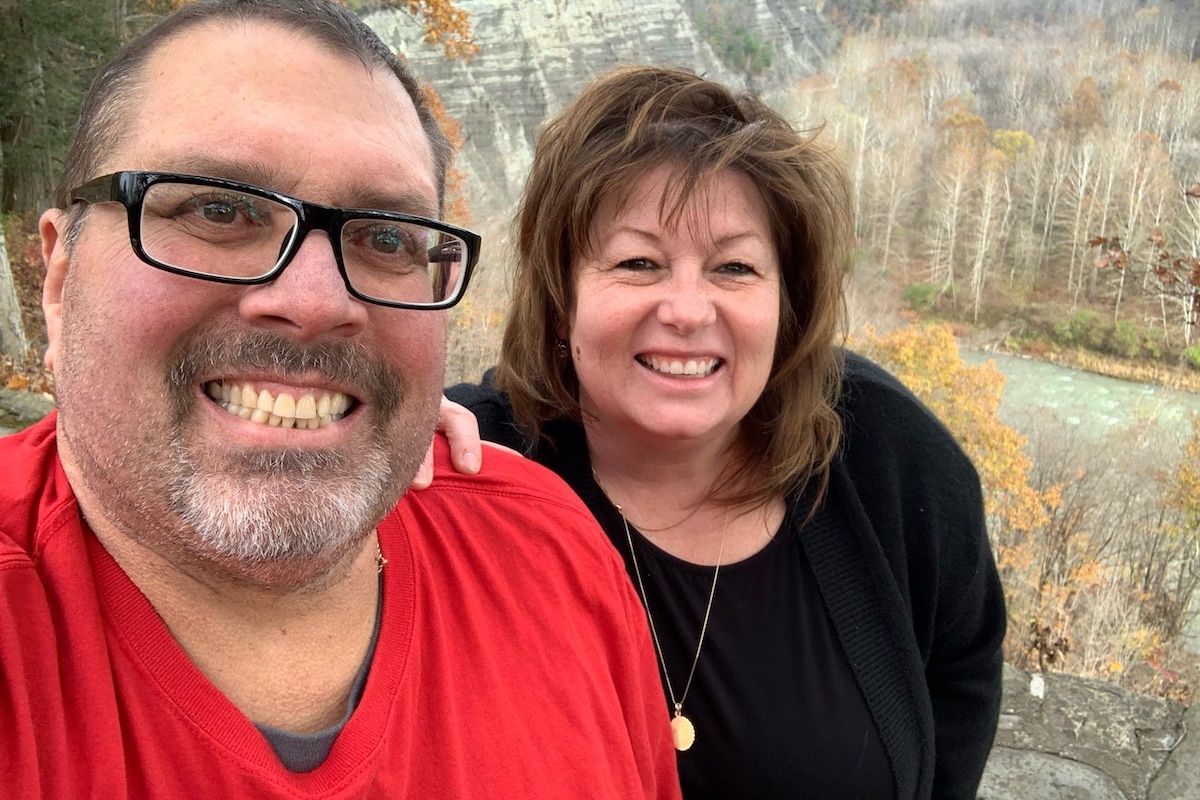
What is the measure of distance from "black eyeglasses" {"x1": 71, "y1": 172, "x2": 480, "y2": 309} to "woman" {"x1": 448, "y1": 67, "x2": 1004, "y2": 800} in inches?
29.6

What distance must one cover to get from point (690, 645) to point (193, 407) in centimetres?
117

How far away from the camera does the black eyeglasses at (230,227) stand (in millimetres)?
1103

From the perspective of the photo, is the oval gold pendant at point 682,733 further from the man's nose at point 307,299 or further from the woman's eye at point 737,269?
the man's nose at point 307,299

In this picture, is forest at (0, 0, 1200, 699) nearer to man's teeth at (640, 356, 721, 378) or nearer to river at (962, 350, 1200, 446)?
man's teeth at (640, 356, 721, 378)

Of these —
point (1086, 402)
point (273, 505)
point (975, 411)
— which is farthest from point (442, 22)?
point (1086, 402)

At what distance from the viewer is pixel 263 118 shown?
3.73 feet

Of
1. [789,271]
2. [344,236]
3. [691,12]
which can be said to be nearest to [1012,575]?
[789,271]

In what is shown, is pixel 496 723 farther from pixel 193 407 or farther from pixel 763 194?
pixel 763 194

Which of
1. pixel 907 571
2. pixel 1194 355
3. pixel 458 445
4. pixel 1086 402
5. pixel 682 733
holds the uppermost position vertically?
pixel 458 445

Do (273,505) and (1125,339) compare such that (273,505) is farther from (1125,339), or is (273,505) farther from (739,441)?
(1125,339)

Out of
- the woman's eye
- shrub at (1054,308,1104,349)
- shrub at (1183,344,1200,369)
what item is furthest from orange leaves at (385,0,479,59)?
shrub at (1054,308,1104,349)

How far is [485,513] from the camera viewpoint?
A: 1.55 metres

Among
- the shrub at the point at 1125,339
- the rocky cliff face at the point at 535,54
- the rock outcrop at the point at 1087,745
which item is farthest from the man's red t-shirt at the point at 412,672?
the rocky cliff face at the point at 535,54

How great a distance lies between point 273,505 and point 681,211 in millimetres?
1066
